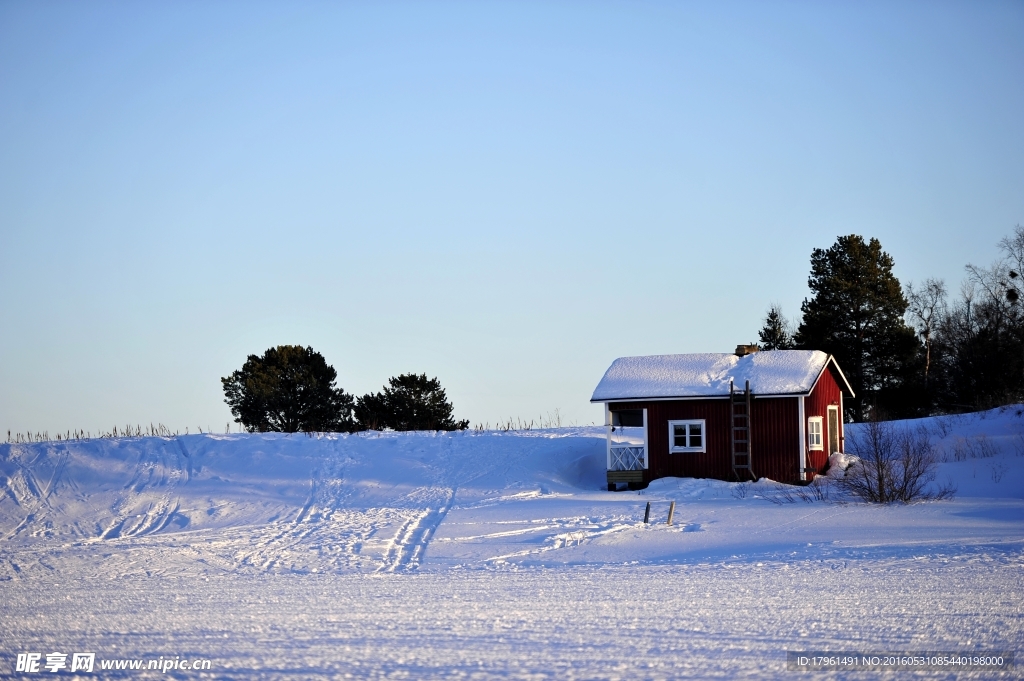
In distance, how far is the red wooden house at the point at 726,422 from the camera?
2927 centimetres

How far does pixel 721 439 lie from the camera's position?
97.4ft

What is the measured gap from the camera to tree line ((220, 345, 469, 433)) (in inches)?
2013

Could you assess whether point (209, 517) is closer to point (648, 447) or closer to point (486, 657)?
point (648, 447)

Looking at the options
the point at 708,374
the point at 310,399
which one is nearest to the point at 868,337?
the point at 708,374

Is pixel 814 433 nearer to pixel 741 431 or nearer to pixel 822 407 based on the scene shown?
pixel 822 407

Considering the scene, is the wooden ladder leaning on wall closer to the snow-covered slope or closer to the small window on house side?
the snow-covered slope

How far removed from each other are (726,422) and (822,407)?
146 inches

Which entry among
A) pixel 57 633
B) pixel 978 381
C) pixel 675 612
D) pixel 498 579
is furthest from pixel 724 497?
pixel 978 381

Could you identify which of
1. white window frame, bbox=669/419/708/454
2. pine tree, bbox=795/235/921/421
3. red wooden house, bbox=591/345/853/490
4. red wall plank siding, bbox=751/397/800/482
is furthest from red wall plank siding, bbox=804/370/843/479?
pine tree, bbox=795/235/921/421

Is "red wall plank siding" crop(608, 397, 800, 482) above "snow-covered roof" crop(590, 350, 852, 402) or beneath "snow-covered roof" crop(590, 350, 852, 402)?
beneath

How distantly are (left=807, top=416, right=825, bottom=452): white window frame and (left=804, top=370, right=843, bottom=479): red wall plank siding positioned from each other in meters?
0.10

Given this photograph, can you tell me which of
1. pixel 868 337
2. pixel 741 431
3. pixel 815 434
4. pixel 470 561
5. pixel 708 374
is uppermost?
pixel 868 337

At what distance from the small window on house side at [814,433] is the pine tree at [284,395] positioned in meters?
29.3

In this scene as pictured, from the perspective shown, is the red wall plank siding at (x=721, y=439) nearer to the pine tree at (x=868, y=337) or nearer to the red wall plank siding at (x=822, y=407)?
the red wall plank siding at (x=822, y=407)
